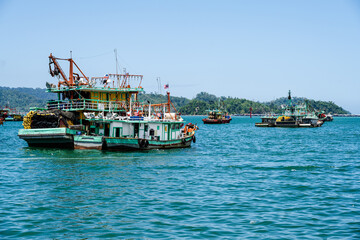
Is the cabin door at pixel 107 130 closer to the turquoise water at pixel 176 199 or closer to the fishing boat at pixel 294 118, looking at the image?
the turquoise water at pixel 176 199

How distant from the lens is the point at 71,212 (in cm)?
1875

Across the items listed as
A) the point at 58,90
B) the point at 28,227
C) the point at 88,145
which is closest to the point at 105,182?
the point at 28,227

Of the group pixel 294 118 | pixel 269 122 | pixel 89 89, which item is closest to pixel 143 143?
pixel 89 89

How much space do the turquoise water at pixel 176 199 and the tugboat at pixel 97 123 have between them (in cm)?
566

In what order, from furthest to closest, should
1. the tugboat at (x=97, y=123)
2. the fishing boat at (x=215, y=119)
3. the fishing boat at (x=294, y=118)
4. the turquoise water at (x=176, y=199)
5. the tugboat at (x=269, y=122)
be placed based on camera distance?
the fishing boat at (x=215, y=119), the tugboat at (x=269, y=122), the fishing boat at (x=294, y=118), the tugboat at (x=97, y=123), the turquoise water at (x=176, y=199)

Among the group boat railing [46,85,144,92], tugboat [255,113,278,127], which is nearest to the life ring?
boat railing [46,85,144,92]

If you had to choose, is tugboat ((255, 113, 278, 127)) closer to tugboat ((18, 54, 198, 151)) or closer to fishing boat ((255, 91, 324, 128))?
fishing boat ((255, 91, 324, 128))

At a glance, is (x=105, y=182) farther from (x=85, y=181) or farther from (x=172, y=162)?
(x=172, y=162)

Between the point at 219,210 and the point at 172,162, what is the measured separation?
16.1m

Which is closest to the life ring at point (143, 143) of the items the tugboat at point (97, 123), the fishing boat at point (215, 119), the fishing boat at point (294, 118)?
the tugboat at point (97, 123)

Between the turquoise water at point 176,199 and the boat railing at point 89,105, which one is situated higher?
the boat railing at point 89,105

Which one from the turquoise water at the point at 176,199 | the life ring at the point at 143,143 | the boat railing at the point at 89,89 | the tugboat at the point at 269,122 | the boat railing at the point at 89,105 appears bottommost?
the turquoise water at the point at 176,199

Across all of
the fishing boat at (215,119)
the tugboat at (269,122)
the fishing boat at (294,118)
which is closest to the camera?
the fishing boat at (294,118)

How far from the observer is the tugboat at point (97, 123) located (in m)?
41.1
